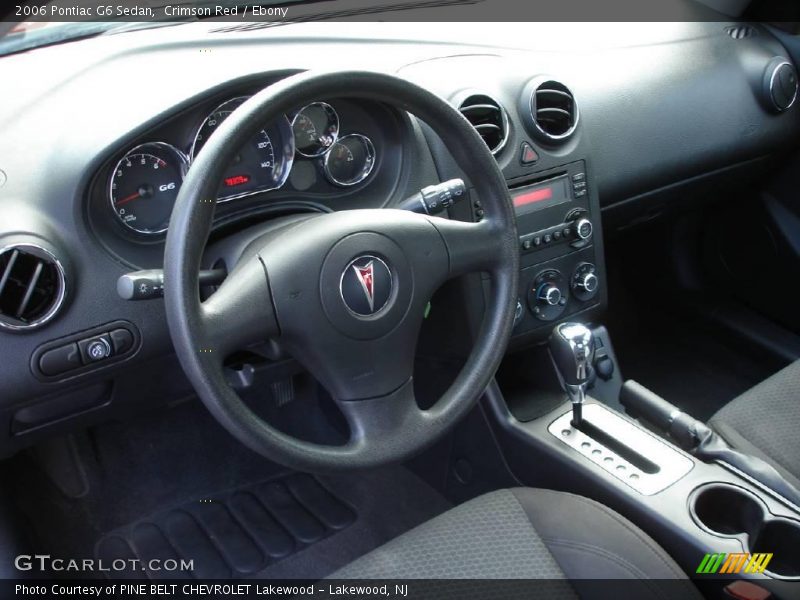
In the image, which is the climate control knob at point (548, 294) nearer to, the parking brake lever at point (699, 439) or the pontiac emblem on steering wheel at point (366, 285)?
the parking brake lever at point (699, 439)

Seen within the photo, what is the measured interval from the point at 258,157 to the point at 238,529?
994mm

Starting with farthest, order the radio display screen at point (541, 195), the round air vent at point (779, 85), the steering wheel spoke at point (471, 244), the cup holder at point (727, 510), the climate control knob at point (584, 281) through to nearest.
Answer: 1. the round air vent at point (779, 85)
2. the climate control knob at point (584, 281)
3. the radio display screen at point (541, 195)
4. the cup holder at point (727, 510)
5. the steering wheel spoke at point (471, 244)

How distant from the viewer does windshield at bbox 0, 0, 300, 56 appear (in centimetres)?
145

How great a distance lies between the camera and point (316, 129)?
145cm

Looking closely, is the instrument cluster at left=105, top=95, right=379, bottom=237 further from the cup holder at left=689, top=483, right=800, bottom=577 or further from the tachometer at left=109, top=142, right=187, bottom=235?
the cup holder at left=689, top=483, right=800, bottom=577

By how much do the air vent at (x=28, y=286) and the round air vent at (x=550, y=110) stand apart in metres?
1.01

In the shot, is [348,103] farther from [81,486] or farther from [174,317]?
[81,486]

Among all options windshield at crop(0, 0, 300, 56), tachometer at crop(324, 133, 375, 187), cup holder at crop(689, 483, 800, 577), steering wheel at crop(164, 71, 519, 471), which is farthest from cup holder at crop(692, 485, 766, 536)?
windshield at crop(0, 0, 300, 56)

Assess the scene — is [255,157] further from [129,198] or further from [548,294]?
[548,294]

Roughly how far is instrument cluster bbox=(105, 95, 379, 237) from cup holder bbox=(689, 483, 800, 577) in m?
0.85

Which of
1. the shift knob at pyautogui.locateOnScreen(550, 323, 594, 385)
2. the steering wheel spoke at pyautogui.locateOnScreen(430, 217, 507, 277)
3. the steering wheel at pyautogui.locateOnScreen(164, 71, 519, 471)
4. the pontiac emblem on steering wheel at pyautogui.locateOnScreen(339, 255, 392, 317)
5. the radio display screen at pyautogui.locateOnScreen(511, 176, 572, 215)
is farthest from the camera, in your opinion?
the radio display screen at pyautogui.locateOnScreen(511, 176, 572, 215)

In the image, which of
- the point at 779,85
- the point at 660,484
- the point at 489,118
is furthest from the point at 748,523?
the point at 779,85

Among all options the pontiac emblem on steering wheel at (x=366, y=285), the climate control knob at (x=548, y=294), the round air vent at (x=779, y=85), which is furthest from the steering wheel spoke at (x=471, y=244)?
the round air vent at (x=779, y=85)

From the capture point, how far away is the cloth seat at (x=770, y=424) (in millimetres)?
1638
